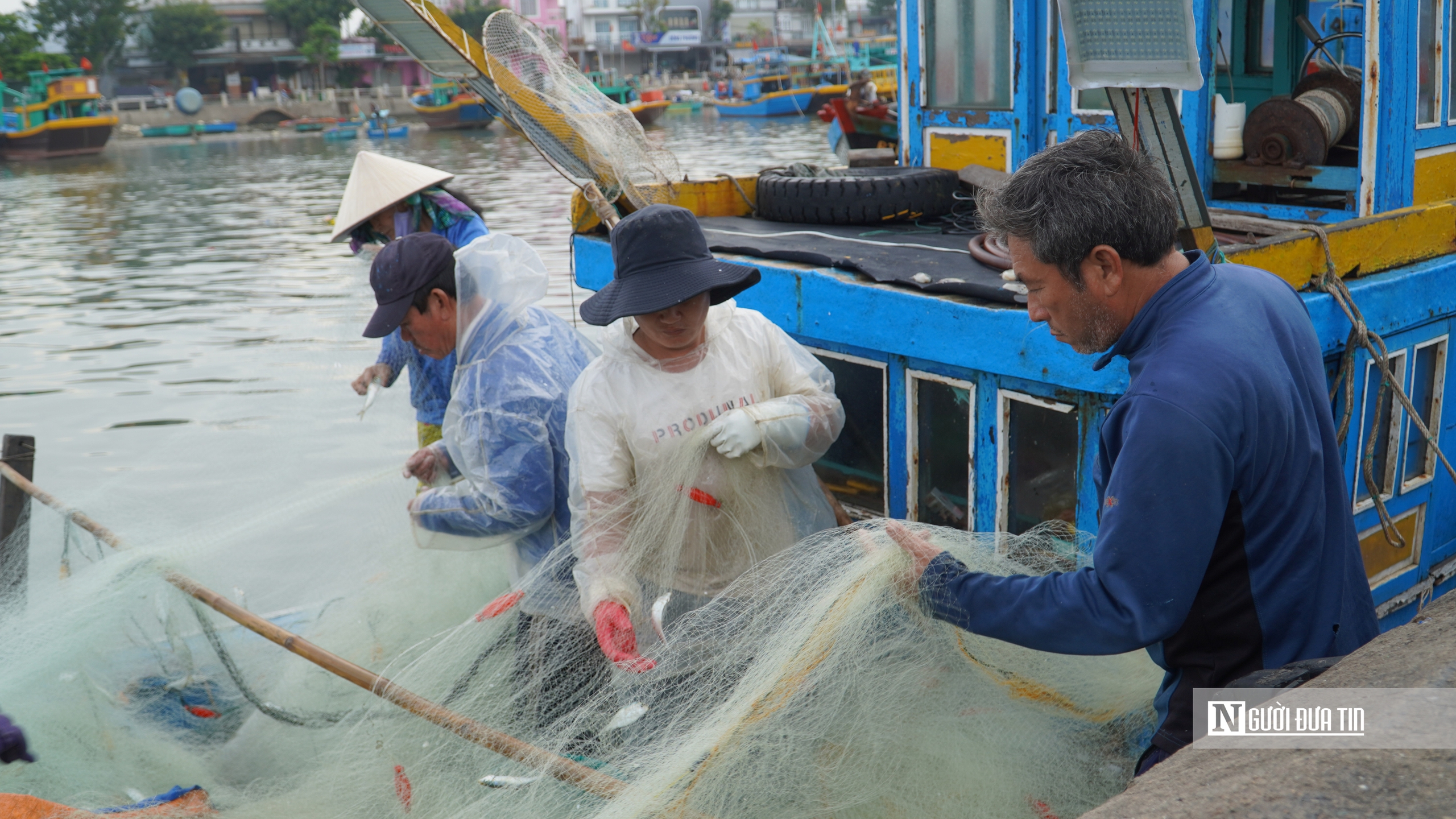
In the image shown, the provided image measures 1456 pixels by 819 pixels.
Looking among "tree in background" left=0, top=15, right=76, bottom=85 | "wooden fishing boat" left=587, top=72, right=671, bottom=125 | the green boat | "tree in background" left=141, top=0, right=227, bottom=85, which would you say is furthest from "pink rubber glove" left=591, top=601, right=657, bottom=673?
"tree in background" left=141, top=0, right=227, bottom=85

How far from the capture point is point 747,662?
8.45 feet

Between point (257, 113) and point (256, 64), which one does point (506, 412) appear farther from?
point (256, 64)

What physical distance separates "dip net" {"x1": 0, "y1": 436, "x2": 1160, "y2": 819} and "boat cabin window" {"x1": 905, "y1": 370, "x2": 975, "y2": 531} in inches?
28.9

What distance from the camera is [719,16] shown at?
103m

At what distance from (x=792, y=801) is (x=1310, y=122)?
3.60 meters

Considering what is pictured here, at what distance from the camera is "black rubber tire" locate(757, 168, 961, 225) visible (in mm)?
5117

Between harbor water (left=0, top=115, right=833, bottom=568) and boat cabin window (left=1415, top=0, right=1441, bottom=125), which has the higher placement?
boat cabin window (left=1415, top=0, right=1441, bottom=125)

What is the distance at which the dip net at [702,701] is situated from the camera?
2.41 metres

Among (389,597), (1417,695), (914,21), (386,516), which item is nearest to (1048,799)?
(1417,695)

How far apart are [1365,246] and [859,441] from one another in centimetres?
179

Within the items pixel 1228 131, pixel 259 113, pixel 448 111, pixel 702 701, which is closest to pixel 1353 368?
pixel 1228 131

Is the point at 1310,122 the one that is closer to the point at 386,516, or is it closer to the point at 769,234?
the point at 769,234

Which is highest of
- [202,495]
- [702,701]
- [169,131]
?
[169,131]

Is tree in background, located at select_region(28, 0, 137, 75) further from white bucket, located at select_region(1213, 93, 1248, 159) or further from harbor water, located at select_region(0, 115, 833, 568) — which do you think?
white bucket, located at select_region(1213, 93, 1248, 159)
